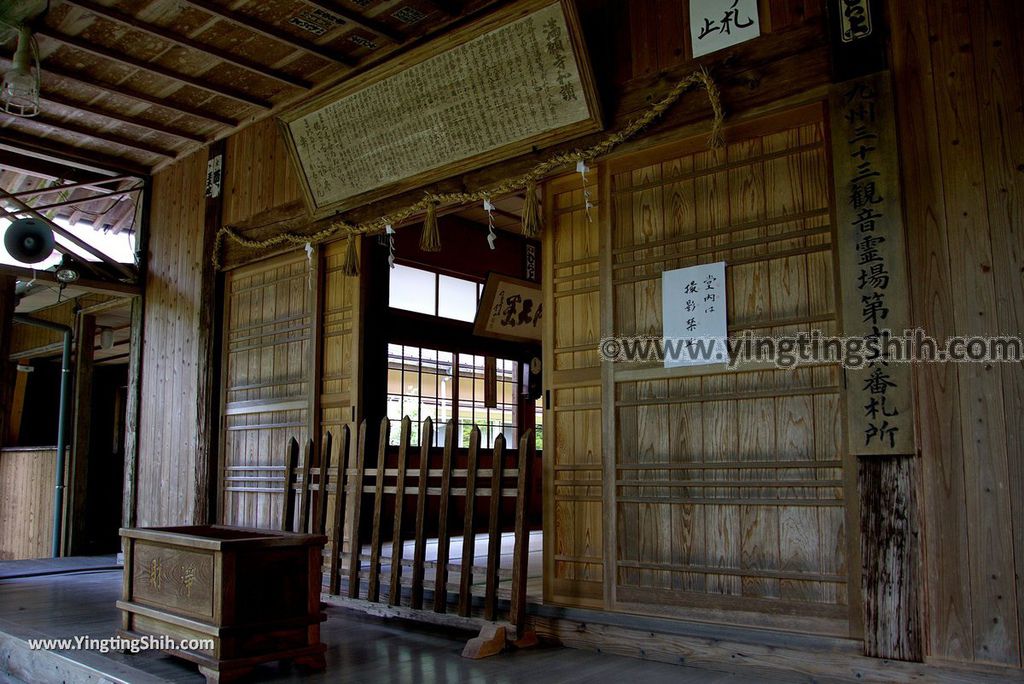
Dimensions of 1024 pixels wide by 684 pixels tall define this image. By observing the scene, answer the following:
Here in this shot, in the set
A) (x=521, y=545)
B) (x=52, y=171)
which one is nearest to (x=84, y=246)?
(x=52, y=171)

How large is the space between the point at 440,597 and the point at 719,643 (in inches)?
57.5

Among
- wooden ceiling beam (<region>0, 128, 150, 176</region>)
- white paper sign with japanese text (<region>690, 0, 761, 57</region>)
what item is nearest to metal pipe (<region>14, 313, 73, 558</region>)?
wooden ceiling beam (<region>0, 128, 150, 176</region>)

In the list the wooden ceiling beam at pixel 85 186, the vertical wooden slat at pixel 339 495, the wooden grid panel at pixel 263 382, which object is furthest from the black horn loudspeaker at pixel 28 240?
the vertical wooden slat at pixel 339 495

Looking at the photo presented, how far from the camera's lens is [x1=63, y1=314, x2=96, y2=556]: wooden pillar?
779cm

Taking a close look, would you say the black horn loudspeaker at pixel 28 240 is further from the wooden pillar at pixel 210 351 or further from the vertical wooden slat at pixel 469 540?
the vertical wooden slat at pixel 469 540

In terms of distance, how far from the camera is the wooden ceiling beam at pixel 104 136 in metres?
6.39

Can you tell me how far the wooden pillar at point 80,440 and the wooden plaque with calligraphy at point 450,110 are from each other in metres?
4.18

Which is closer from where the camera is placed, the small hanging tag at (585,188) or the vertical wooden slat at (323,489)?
the small hanging tag at (585,188)

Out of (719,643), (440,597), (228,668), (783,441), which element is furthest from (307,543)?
(783,441)

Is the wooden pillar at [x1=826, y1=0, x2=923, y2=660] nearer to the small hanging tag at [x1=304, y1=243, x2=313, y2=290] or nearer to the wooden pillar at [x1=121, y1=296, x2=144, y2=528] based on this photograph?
the small hanging tag at [x1=304, y1=243, x2=313, y2=290]

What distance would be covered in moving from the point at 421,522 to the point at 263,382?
7.78 ft

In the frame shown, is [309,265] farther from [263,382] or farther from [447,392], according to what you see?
[447,392]

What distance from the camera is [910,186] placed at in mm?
3107

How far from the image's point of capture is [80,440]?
7.96 metres
